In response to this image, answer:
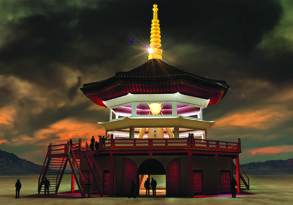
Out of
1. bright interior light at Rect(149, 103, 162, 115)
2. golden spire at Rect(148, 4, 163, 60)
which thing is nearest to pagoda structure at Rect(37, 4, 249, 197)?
bright interior light at Rect(149, 103, 162, 115)

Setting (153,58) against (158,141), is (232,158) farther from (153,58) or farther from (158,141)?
(153,58)

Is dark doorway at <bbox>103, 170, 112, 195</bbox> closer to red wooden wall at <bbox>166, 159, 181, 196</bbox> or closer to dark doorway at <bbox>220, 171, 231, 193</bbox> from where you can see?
red wooden wall at <bbox>166, 159, 181, 196</bbox>

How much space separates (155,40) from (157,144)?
1670cm

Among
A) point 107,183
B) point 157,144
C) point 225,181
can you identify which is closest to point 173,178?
point 157,144

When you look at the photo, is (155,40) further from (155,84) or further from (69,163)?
(69,163)

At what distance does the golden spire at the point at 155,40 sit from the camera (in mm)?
45500

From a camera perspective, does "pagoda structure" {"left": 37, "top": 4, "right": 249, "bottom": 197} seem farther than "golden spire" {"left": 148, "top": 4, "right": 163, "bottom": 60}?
No

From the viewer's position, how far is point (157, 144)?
34281 millimetres

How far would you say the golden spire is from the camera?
149 ft

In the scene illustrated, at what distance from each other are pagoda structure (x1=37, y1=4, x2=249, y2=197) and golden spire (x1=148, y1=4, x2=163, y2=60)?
1008 millimetres

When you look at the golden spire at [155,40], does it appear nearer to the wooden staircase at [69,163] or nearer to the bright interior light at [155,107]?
the bright interior light at [155,107]

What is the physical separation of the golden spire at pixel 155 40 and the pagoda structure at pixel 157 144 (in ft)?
3.31

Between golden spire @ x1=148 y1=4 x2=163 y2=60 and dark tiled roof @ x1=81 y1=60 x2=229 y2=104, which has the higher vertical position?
golden spire @ x1=148 y1=4 x2=163 y2=60

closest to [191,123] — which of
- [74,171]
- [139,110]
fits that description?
[139,110]
